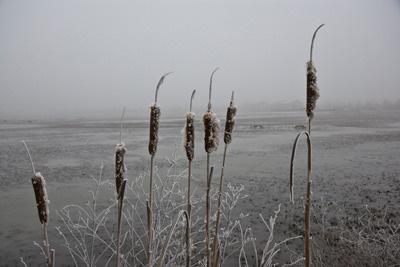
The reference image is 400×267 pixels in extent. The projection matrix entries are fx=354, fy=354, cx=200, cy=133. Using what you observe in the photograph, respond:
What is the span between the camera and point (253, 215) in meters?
13.0

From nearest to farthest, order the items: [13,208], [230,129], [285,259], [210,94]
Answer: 1. [210,94]
2. [230,129]
3. [285,259]
4. [13,208]

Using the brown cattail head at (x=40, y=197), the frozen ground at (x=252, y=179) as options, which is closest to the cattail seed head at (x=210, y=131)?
the brown cattail head at (x=40, y=197)

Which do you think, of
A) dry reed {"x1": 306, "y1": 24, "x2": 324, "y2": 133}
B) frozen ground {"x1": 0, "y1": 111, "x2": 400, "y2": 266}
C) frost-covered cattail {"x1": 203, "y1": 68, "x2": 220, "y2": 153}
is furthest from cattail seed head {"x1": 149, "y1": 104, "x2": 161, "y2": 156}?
frozen ground {"x1": 0, "y1": 111, "x2": 400, "y2": 266}

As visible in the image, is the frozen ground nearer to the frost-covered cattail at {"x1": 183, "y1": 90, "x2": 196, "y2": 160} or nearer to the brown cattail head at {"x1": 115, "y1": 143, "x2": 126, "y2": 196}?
the frost-covered cattail at {"x1": 183, "y1": 90, "x2": 196, "y2": 160}

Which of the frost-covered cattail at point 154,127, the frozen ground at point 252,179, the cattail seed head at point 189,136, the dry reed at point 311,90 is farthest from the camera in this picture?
the frozen ground at point 252,179

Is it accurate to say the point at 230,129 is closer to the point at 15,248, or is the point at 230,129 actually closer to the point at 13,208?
the point at 15,248

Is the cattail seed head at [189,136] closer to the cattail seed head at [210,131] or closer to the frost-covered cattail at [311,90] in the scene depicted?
the cattail seed head at [210,131]

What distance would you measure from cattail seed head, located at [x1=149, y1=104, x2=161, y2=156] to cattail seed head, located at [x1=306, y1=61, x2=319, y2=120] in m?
0.60

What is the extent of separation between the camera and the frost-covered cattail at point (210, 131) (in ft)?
5.15

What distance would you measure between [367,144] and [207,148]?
116ft

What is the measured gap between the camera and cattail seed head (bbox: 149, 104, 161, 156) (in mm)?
1423

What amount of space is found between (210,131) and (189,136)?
0.32 feet

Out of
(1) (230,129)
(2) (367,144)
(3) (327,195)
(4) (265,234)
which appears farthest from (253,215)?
(2) (367,144)

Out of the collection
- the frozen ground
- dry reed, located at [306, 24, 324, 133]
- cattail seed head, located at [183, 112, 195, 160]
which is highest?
dry reed, located at [306, 24, 324, 133]
